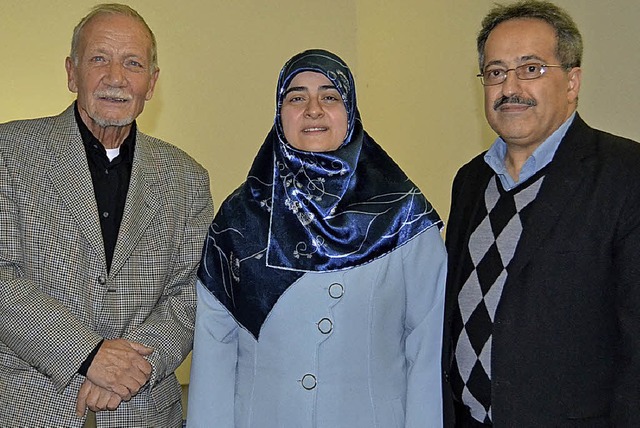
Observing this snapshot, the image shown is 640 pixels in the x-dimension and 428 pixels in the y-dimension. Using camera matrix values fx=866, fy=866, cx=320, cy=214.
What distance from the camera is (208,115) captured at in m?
5.20

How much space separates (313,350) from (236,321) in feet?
0.74

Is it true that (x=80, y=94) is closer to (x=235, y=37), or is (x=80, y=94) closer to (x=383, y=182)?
(x=383, y=182)

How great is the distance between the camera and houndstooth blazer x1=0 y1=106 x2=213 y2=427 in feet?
7.81

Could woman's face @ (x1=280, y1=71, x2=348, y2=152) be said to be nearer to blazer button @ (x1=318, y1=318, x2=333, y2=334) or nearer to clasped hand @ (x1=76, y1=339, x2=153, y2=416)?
blazer button @ (x1=318, y1=318, x2=333, y2=334)

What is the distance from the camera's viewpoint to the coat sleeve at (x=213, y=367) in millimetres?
2287

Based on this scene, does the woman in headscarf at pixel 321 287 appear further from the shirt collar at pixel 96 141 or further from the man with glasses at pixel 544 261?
the shirt collar at pixel 96 141

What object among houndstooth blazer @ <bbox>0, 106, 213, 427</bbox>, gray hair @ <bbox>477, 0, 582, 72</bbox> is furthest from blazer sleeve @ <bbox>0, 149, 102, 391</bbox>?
gray hair @ <bbox>477, 0, 582, 72</bbox>

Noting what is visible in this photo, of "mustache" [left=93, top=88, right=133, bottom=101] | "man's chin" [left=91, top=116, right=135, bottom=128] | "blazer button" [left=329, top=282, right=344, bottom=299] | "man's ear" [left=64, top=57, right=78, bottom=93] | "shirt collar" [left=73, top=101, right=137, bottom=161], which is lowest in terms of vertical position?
"blazer button" [left=329, top=282, right=344, bottom=299]

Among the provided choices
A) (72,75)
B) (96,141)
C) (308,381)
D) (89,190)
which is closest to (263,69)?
(72,75)

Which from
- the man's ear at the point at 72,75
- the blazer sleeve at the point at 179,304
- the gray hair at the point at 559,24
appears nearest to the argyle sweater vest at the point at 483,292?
the gray hair at the point at 559,24

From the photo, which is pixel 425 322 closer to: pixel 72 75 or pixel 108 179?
pixel 108 179

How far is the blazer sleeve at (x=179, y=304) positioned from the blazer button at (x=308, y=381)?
503 millimetres

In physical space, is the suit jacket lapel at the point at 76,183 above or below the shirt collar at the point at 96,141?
below

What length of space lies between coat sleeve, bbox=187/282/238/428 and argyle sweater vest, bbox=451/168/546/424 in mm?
603
